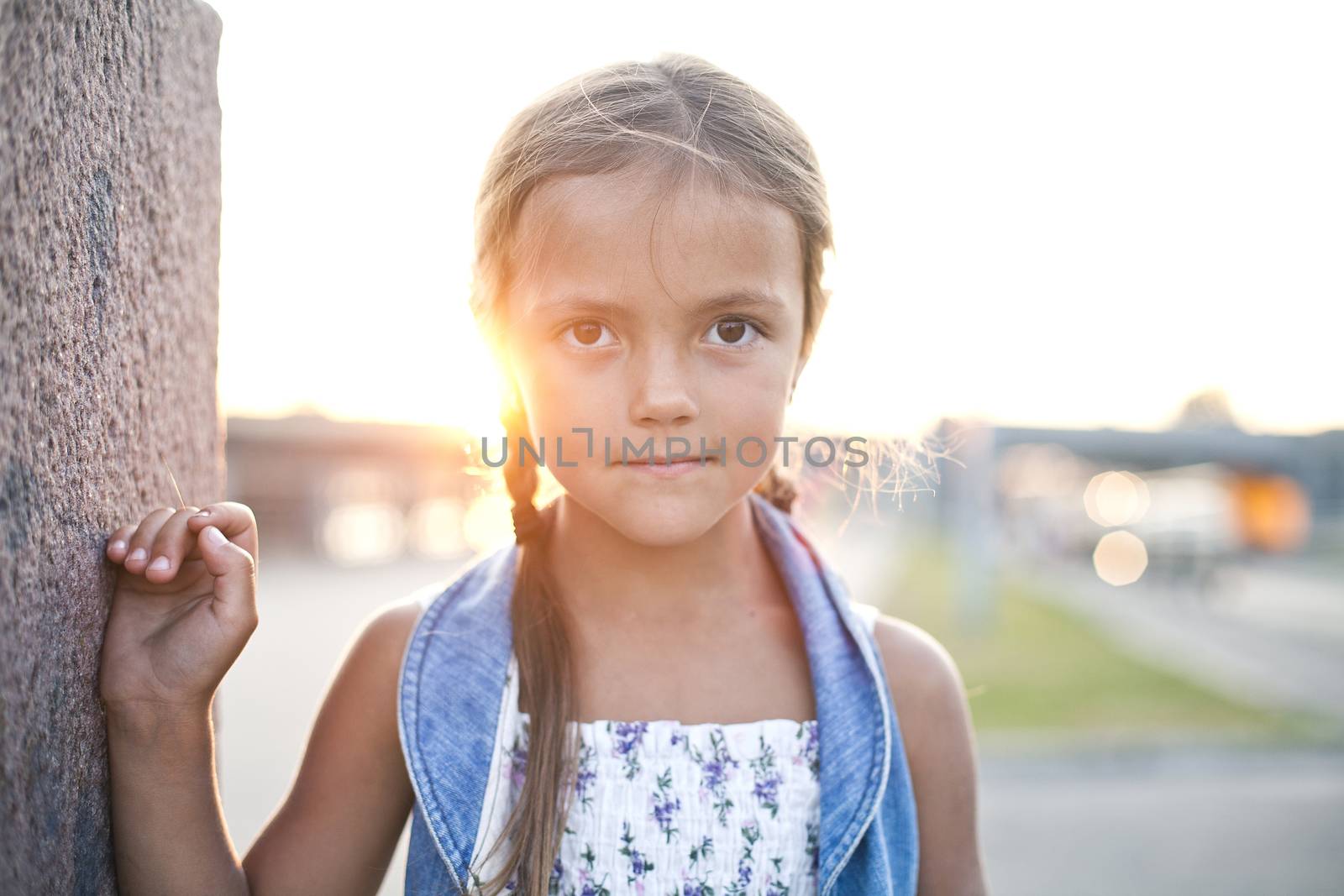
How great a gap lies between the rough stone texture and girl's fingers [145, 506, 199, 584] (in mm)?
64

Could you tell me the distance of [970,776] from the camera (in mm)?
1580

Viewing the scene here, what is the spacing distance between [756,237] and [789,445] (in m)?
0.80

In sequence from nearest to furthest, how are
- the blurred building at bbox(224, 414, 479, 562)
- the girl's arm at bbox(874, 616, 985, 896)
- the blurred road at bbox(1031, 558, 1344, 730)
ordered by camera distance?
1. the girl's arm at bbox(874, 616, 985, 896)
2. the blurred road at bbox(1031, 558, 1344, 730)
3. the blurred building at bbox(224, 414, 479, 562)

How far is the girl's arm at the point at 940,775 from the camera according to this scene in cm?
155

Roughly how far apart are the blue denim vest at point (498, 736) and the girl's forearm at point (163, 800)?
0.28 metres

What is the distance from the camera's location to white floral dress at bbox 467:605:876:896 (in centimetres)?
144

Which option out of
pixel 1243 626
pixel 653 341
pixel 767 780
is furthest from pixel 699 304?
pixel 1243 626

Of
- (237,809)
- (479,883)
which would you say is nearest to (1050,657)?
(237,809)

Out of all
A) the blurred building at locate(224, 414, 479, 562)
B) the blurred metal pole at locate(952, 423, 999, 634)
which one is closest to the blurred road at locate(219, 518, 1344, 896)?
the blurred metal pole at locate(952, 423, 999, 634)

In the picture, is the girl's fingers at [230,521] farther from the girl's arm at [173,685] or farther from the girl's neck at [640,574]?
the girl's neck at [640,574]

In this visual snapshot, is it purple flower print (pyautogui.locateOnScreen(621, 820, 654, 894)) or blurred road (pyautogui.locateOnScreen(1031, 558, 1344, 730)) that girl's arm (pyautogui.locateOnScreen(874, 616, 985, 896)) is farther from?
blurred road (pyautogui.locateOnScreen(1031, 558, 1344, 730))

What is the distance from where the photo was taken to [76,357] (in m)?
1.02

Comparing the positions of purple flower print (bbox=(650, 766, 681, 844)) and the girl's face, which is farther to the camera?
purple flower print (bbox=(650, 766, 681, 844))

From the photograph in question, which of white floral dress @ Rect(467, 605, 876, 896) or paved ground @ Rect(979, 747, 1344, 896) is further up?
white floral dress @ Rect(467, 605, 876, 896)
